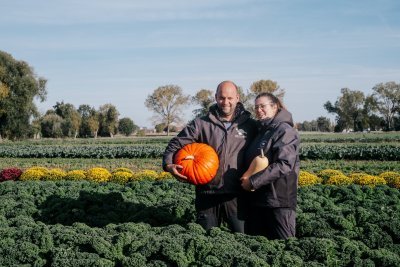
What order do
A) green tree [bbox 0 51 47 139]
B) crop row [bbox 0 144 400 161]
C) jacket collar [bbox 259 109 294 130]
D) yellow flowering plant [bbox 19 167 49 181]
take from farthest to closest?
green tree [bbox 0 51 47 139] < crop row [bbox 0 144 400 161] < yellow flowering plant [bbox 19 167 49 181] < jacket collar [bbox 259 109 294 130]

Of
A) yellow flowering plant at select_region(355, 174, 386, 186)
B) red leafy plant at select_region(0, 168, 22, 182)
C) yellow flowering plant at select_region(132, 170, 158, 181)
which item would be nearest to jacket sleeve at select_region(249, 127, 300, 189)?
yellow flowering plant at select_region(355, 174, 386, 186)

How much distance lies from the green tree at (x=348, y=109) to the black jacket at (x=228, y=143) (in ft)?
343

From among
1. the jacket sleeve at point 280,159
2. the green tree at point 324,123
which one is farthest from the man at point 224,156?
the green tree at point 324,123

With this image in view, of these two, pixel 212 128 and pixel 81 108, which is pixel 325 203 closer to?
pixel 212 128

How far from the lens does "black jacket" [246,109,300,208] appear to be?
4898 mm

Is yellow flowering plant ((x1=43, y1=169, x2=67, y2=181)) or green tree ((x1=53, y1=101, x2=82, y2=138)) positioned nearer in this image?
yellow flowering plant ((x1=43, y1=169, x2=67, y2=181))

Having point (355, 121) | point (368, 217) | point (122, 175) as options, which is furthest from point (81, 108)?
point (368, 217)

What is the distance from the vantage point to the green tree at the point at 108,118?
85.1 m

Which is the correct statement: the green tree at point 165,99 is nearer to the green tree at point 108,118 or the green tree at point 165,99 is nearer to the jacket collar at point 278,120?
the green tree at point 108,118

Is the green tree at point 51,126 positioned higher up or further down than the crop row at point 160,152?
higher up

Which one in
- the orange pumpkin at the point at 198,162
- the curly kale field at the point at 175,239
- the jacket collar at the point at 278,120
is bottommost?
the curly kale field at the point at 175,239

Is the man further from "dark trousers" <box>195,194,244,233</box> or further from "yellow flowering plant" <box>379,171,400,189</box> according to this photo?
"yellow flowering plant" <box>379,171,400,189</box>

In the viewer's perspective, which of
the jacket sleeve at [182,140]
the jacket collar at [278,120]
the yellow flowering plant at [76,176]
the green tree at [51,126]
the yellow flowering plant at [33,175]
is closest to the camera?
the jacket collar at [278,120]

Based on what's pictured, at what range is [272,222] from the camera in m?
5.22
